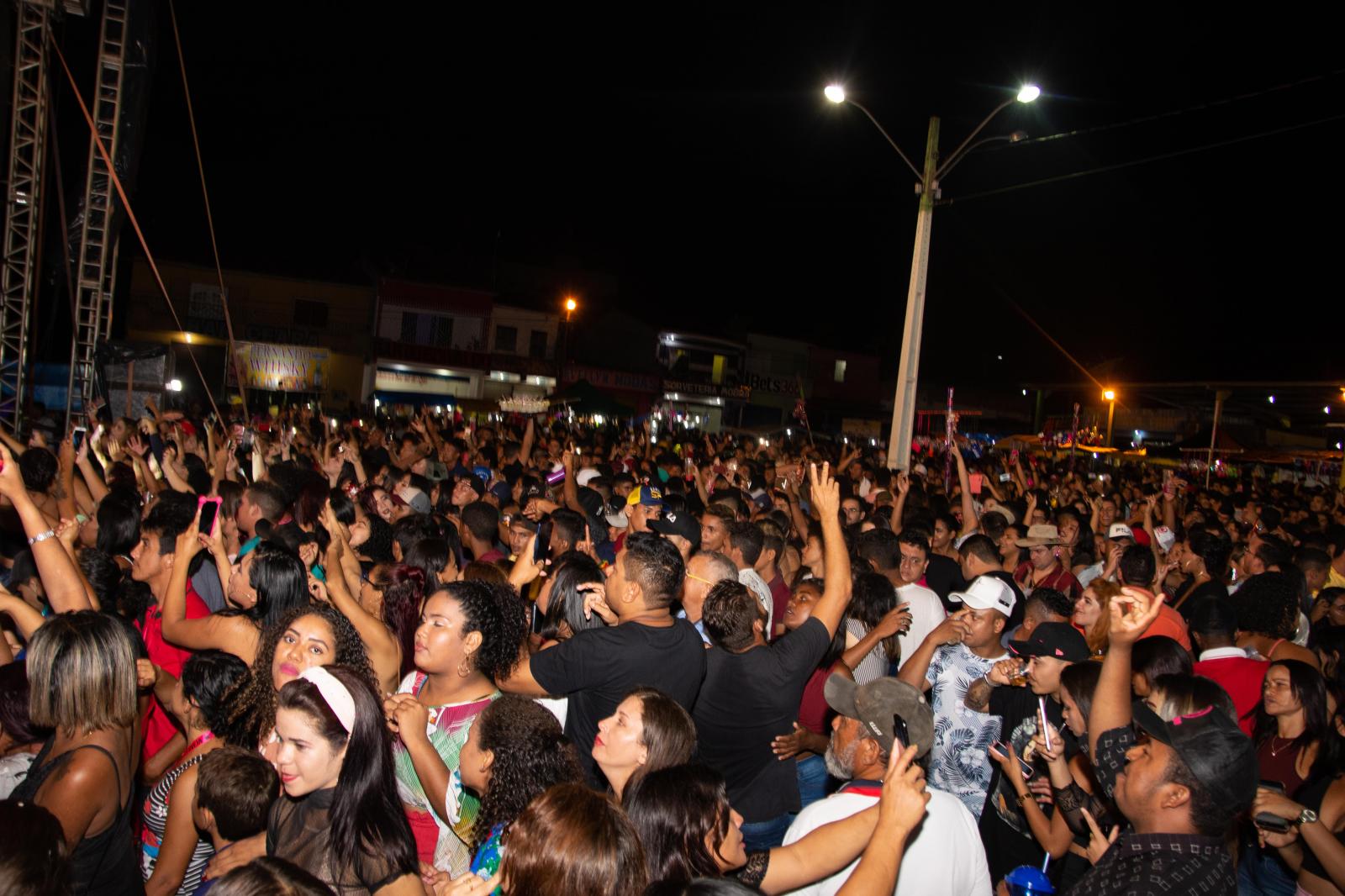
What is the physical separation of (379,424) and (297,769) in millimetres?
19266

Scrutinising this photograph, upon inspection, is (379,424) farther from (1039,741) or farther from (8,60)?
(1039,741)

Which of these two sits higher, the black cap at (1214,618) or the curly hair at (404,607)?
the black cap at (1214,618)

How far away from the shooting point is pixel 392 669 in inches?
152

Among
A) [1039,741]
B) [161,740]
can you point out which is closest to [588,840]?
[1039,741]

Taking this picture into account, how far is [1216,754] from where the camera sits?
240 cm

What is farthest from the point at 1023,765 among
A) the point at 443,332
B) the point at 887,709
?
the point at 443,332

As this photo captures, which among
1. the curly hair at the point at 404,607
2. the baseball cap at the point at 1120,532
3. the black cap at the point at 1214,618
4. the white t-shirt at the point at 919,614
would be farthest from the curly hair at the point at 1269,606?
the curly hair at the point at 404,607

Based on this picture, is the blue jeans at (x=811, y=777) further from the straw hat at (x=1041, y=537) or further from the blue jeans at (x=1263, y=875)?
the straw hat at (x=1041, y=537)

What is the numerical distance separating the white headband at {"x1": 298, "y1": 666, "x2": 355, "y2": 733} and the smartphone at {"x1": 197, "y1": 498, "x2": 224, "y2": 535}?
2347 millimetres

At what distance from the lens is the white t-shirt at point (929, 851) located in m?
2.69

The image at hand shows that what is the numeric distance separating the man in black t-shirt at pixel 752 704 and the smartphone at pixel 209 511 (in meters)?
2.82

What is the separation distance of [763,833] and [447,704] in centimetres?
136

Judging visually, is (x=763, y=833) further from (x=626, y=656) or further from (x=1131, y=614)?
(x=1131, y=614)

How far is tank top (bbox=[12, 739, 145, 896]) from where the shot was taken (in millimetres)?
2680
